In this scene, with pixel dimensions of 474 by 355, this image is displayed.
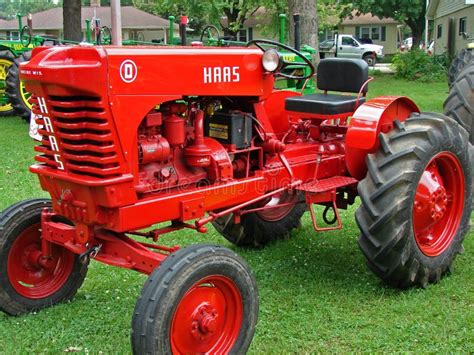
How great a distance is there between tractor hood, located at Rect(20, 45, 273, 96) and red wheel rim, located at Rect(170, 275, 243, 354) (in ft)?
3.58

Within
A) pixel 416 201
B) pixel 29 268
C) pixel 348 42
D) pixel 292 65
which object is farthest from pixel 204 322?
pixel 348 42

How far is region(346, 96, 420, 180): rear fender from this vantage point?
4.16 meters

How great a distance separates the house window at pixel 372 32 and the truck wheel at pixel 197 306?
4771 centimetres

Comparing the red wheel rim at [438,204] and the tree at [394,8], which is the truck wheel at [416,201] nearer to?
the red wheel rim at [438,204]

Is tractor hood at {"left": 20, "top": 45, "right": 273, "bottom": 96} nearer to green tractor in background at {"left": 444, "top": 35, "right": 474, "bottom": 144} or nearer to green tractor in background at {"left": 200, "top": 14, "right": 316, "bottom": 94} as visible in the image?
green tractor in background at {"left": 200, "top": 14, "right": 316, "bottom": 94}

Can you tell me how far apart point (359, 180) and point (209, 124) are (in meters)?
1.23

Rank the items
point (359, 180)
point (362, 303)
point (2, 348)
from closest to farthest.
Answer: point (2, 348) < point (362, 303) < point (359, 180)

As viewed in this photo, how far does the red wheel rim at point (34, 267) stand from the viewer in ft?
12.7

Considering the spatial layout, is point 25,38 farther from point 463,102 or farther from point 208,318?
point 208,318

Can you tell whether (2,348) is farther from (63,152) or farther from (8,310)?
(63,152)

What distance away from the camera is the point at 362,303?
13.4 ft

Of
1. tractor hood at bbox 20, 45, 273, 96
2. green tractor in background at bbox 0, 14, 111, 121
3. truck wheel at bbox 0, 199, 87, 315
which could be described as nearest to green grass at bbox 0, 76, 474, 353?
truck wheel at bbox 0, 199, 87, 315

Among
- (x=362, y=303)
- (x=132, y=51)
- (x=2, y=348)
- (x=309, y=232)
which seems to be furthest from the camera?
(x=309, y=232)

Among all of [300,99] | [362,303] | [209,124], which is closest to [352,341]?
[362,303]
